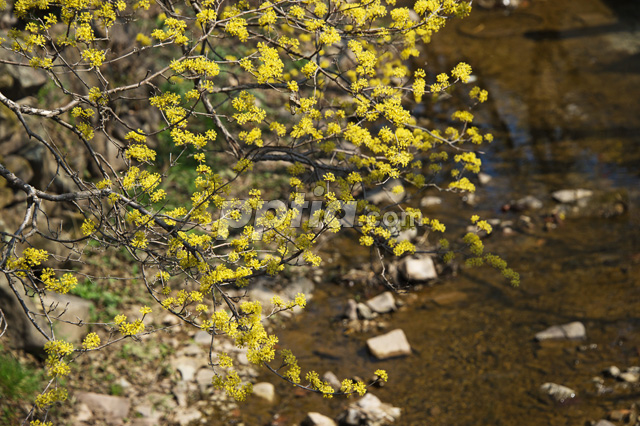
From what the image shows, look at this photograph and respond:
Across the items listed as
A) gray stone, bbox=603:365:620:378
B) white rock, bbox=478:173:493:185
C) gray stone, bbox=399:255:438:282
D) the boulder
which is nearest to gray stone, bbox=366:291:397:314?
gray stone, bbox=399:255:438:282

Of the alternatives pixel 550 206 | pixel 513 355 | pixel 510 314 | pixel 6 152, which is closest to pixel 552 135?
pixel 550 206

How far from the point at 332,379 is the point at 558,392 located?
7.06 feet

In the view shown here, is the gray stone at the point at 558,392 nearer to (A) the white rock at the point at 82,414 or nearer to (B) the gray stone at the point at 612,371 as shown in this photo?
(B) the gray stone at the point at 612,371

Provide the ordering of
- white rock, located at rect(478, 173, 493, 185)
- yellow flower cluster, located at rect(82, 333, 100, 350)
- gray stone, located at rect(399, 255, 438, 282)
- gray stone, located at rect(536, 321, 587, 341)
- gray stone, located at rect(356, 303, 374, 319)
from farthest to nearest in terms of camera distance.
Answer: white rock, located at rect(478, 173, 493, 185), gray stone, located at rect(399, 255, 438, 282), gray stone, located at rect(356, 303, 374, 319), gray stone, located at rect(536, 321, 587, 341), yellow flower cluster, located at rect(82, 333, 100, 350)

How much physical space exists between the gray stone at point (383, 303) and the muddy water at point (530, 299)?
12cm

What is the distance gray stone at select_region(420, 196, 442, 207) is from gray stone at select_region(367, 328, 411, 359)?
106 inches

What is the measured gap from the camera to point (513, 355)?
5895mm

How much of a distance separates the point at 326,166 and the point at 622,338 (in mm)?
3867

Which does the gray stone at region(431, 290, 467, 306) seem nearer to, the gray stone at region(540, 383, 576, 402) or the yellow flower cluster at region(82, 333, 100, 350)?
the gray stone at region(540, 383, 576, 402)

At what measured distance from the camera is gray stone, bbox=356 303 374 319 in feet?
21.5

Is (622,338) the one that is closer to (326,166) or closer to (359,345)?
(359,345)

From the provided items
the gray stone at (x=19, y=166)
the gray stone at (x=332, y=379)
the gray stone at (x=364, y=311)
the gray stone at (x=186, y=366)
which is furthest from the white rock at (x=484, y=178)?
the gray stone at (x=19, y=166)

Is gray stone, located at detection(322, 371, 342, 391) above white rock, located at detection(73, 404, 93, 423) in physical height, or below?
below

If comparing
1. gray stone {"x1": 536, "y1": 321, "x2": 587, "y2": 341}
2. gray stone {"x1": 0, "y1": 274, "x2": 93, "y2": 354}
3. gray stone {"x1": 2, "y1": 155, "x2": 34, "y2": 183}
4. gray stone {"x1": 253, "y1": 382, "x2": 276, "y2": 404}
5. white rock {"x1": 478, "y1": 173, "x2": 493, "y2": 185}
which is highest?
gray stone {"x1": 2, "y1": 155, "x2": 34, "y2": 183}
